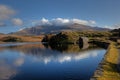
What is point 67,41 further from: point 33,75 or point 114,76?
point 114,76

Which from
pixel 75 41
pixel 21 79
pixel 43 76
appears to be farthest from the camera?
pixel 75 41

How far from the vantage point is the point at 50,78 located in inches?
1097

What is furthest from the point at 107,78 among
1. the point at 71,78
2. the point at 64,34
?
the point at 64,34

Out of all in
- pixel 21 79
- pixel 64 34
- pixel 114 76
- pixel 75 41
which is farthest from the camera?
pixel 64 34

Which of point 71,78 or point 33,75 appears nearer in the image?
point 71,78

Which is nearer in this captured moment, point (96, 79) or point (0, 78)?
point (96, 79)

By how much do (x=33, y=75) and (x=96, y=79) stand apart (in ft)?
39.9

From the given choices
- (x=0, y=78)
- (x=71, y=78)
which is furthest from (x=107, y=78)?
(x=0, y=78)

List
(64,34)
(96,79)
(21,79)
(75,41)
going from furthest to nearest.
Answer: (64,34) < (75,41) < (21,79) < (96,79)

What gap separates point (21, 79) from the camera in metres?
27.4

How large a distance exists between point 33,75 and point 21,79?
2.88 m

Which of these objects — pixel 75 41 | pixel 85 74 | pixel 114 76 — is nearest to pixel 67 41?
pixel 75 41

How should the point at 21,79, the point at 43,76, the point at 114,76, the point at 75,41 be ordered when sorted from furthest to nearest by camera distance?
the point at 75,41 < the point at 43,76 < the point at 21,79 < the point at 114,76

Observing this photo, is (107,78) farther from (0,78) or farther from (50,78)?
(0,78)
